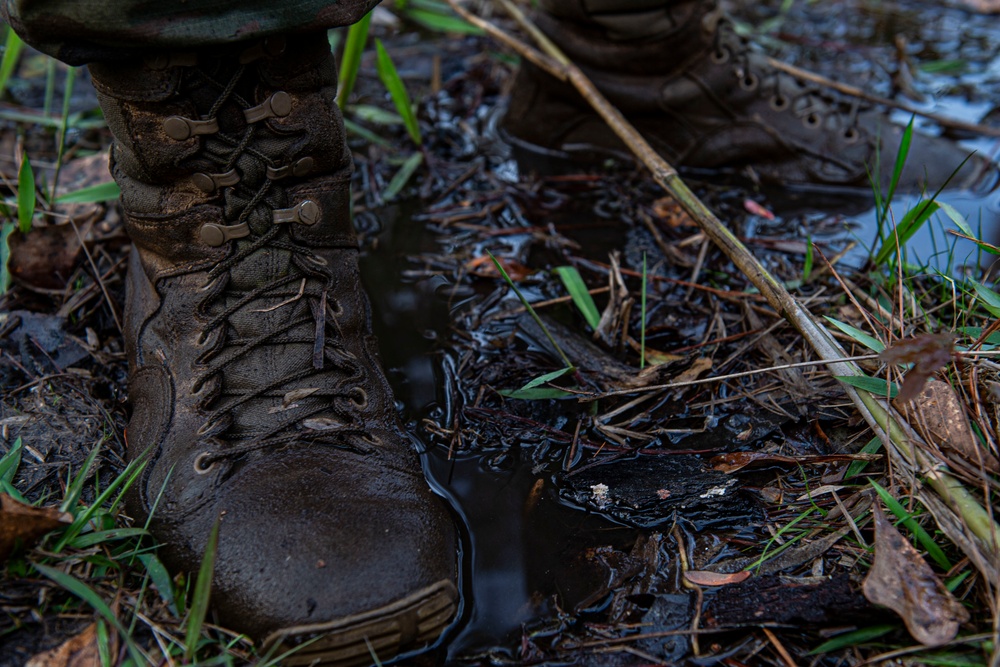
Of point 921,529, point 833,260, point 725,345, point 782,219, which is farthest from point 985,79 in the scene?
point 921,529

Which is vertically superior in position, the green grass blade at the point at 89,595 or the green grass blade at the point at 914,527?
the green grass blade at the point at 914,527

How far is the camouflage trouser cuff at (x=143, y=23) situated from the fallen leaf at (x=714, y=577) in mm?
1235

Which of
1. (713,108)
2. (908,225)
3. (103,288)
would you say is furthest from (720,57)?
(103,288)

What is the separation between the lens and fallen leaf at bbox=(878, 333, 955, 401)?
132 centimetres

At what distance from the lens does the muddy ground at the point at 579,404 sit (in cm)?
134

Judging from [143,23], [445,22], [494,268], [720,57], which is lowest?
[494,268]

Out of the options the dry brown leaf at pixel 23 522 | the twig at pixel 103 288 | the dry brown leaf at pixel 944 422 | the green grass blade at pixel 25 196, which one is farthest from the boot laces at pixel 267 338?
the dry brown leaf at pixel 944 422

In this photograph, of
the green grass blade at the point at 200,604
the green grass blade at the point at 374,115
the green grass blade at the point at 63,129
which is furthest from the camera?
the green grass blade at the point at 374,115

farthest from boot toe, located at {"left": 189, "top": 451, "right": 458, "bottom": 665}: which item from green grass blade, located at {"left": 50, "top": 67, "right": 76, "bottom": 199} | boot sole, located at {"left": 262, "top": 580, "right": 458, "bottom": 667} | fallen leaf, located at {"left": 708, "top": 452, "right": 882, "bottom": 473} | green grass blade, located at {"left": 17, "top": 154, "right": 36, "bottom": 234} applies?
green grass blade, located at {"left": 50, "top": 67, "right": 76, "bottom": 199}

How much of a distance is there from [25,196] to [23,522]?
110 centimetres

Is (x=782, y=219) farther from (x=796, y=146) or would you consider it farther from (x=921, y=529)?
(x=921, y=529)

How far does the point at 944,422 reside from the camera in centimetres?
146

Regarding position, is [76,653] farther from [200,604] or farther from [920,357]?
[920,357]

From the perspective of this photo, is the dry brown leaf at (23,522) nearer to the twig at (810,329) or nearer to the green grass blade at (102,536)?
the green grass blade at (102,536)
